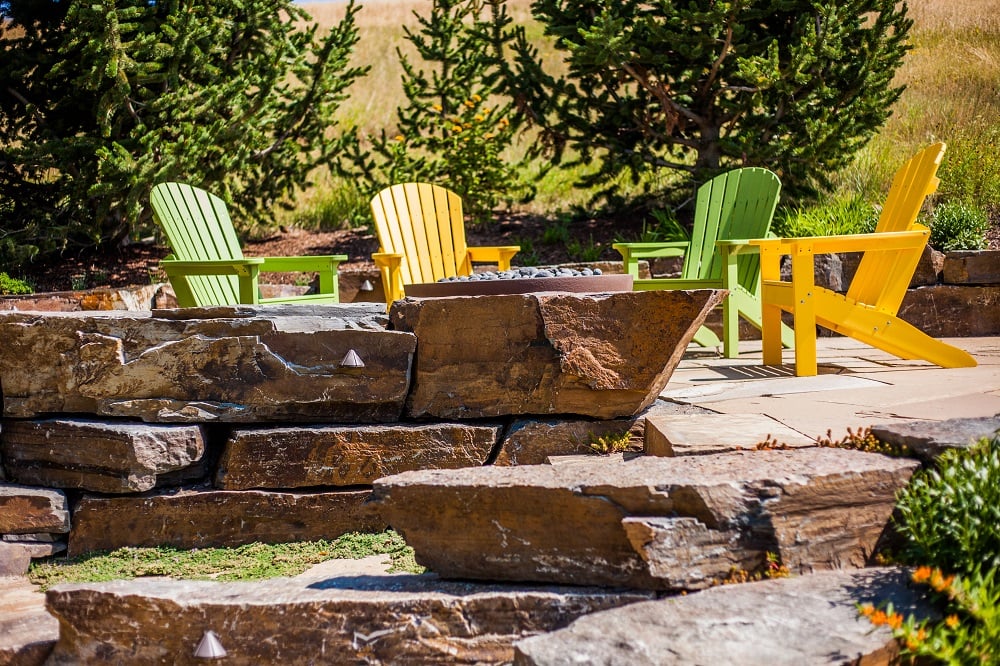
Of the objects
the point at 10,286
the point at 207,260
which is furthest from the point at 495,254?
the point at 10,286

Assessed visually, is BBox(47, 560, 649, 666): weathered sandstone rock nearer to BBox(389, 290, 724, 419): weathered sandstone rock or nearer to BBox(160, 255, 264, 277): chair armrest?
BBox(389, 290, 724, 419): weathered sandstone rock

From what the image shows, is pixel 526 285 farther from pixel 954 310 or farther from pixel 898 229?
pixel 954 310

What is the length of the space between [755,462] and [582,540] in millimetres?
537

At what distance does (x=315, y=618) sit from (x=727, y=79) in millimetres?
5519

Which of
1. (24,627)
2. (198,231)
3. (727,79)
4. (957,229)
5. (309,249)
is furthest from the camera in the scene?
(309,249)

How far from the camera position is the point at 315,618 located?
2305mm

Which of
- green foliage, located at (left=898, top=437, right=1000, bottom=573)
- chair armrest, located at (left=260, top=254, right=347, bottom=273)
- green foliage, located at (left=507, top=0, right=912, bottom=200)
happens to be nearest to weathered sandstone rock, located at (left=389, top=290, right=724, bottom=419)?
green foliage, located at (left=898, top=437, right=1000, bottom=573)

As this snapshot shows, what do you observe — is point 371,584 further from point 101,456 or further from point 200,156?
point 200,156

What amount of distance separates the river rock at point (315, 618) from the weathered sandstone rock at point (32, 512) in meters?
0.81

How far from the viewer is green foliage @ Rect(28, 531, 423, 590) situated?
3.02 meters

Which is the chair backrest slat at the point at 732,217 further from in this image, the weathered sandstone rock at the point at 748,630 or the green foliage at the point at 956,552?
the weathered sandstone rock at the point at 748,630

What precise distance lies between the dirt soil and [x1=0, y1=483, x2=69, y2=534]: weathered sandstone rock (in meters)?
3.22

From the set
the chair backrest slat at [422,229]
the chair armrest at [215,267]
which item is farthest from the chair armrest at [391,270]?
the chair armrest at [215,267]

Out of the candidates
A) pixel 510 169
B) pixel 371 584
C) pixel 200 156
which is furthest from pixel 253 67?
pixel 371 584
